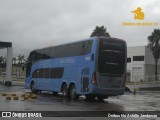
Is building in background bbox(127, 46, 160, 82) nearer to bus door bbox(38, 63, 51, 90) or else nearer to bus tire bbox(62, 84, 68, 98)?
bus door bbox(38, 63, 51, 90)

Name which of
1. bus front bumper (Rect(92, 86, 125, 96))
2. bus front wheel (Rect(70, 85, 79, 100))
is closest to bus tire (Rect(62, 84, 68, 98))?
bus front wheel (Rect(70, 85, 79, 100))

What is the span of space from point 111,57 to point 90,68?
136cm

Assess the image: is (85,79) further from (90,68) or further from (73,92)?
(73,92)

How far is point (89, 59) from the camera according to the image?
21734 mm

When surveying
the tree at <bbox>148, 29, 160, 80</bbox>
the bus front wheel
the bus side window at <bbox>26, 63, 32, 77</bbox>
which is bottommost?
the bus front wheel

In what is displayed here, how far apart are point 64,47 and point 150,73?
182ft

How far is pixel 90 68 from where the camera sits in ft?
70.7

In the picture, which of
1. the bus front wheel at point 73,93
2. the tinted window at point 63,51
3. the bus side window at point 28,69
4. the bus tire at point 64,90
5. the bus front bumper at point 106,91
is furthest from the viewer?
the bus side window at point 28,69

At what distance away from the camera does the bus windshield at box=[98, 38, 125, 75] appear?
21312 millimetres

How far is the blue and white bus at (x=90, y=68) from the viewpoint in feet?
69.9

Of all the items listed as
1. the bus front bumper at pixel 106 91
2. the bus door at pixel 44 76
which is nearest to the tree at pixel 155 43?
the bus door at pixel 44 76

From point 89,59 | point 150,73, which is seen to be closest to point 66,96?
point 89,59

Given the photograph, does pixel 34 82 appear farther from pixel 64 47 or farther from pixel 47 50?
pixel 64 47

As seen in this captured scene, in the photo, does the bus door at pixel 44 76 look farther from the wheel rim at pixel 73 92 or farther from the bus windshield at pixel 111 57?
the bus windshield at pixel 111 57
